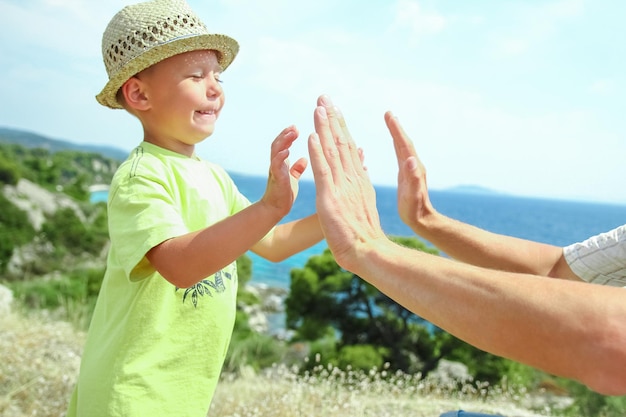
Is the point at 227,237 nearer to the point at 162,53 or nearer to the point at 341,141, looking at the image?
the point at 341,141

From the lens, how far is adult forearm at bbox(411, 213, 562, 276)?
246 centimetres

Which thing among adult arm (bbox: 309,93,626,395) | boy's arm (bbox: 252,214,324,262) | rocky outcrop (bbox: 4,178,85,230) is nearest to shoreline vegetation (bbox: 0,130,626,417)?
rocky outcrop (bbox: 4,178,85,230)

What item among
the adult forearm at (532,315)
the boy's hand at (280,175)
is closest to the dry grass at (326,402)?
the boy's hand at (280,175)

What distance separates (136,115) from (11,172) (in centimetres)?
1945

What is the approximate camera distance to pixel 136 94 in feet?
6.23

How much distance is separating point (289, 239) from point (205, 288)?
0.42 meters

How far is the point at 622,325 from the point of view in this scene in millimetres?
1048

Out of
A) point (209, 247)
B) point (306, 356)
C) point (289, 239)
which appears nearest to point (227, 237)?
point (209, 247)

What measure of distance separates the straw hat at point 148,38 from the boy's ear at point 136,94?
25mm

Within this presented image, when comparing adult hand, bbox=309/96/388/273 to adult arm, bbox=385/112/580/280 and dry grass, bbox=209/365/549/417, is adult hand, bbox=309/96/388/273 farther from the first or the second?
dry grass, bbox=209/365/549/417

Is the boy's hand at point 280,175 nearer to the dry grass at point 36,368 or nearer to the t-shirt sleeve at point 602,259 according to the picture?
the t-shirt sleeve at point 602,259

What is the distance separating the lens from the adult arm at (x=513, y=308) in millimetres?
1062

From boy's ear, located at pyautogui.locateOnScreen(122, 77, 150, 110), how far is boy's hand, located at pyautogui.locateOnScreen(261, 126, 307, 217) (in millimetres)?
496

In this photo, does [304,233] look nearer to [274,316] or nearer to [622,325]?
[622,325]
